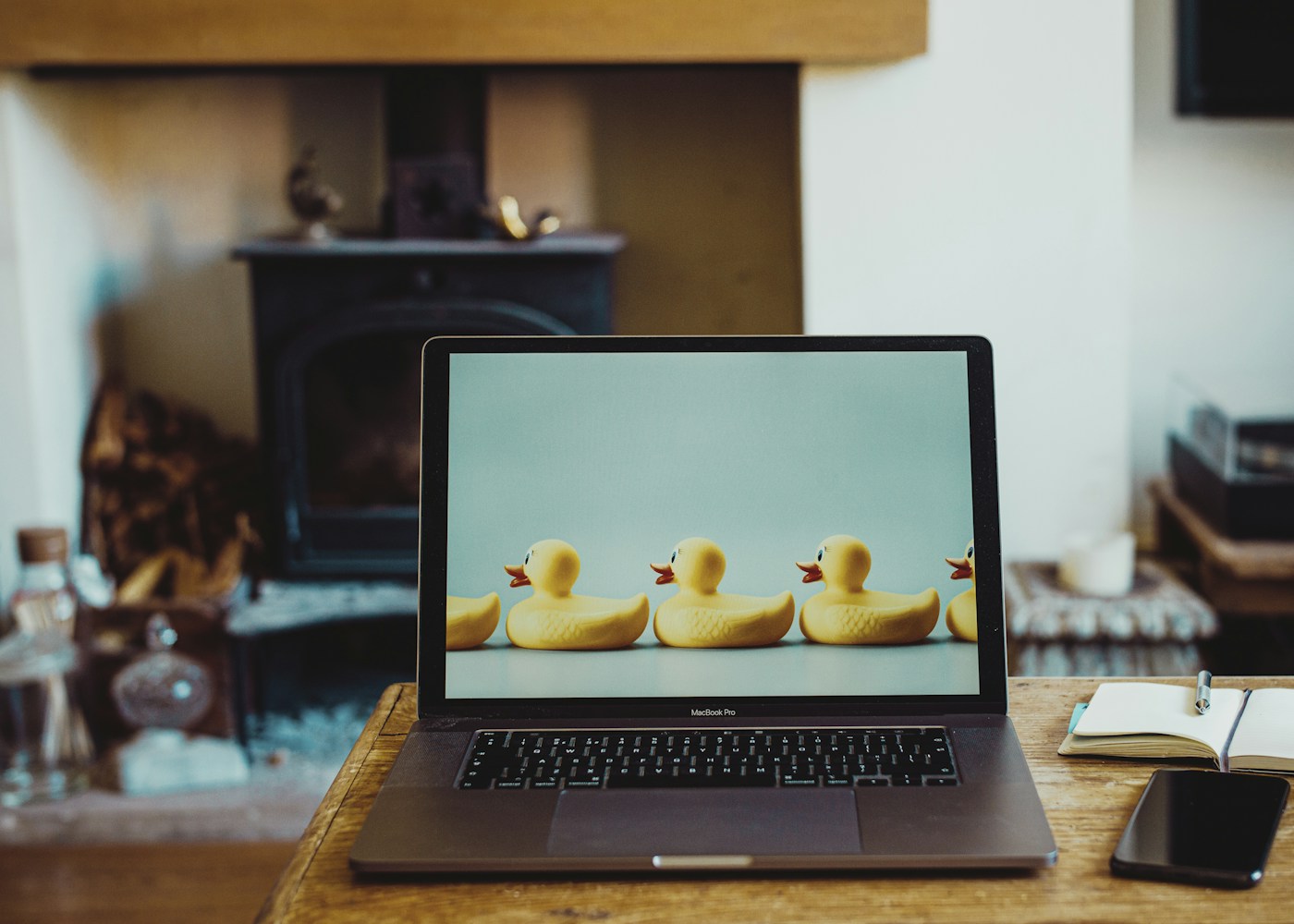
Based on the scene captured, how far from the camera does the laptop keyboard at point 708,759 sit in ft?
2.75

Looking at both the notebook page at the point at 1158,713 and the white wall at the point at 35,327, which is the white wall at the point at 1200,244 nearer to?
the notebook page at the point at 1158,713

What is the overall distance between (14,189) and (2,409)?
0.38 metres

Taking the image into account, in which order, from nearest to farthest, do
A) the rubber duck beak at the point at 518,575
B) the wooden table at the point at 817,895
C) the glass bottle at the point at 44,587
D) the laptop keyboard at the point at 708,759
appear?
1. the wooden table at the point at 817,895
2. the laptop keyboard at the point at 708,759
3. the rubber duck beak at the point at 518,575
4. the glass bottle at the point at 44,587

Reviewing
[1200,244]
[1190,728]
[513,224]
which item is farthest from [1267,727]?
[1200,244]

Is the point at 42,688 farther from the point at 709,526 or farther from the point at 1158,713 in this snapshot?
the point at 1158,713

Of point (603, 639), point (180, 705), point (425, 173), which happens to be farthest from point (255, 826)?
point (603, 639)

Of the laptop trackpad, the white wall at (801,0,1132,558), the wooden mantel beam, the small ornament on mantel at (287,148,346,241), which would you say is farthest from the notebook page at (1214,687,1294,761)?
the small ornament on mantel at (287,148,346,241)

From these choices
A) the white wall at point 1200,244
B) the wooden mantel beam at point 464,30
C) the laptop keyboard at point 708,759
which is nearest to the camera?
the laptop keyboard at point 708,759

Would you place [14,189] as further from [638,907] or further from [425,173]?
[638,907]

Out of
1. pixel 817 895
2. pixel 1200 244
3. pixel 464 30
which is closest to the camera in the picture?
pixel 817 895

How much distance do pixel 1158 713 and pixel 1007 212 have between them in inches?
56.8

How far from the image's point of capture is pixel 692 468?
944mm

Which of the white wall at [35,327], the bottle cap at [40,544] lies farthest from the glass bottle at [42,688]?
the white wall at [35,327]

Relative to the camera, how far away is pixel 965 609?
3.03 ft
